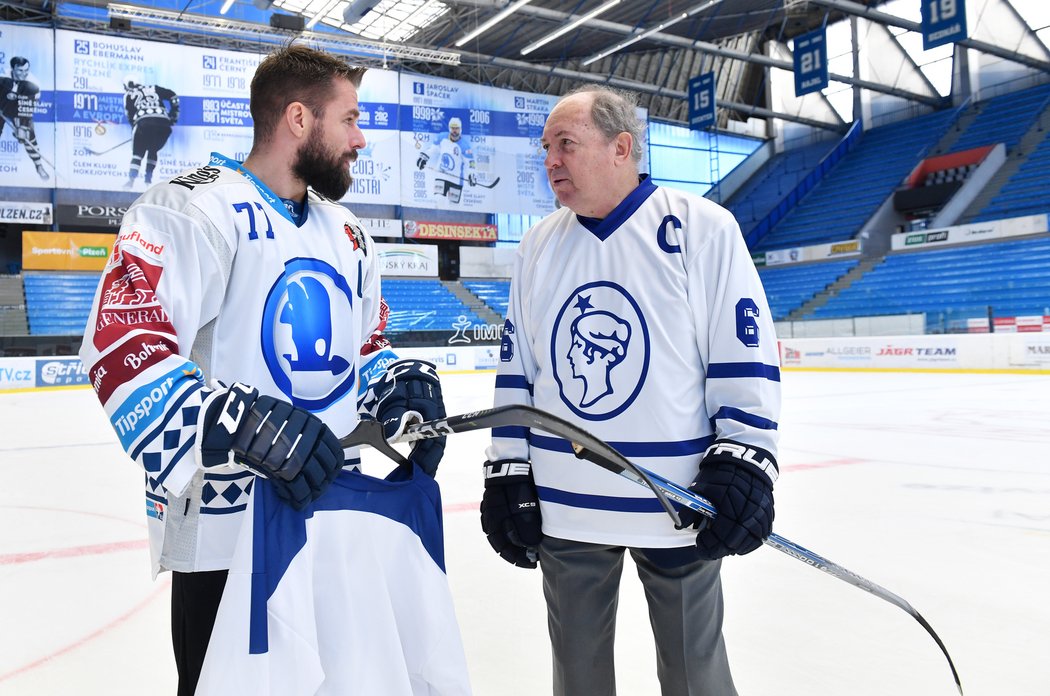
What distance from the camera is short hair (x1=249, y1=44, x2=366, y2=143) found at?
1.40 metres

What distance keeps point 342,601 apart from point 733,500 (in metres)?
0.63

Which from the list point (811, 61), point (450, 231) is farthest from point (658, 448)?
point (450, 231)

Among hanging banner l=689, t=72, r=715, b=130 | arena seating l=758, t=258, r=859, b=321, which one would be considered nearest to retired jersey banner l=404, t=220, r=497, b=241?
hanging banner l=689, t=72, r=715, b=130

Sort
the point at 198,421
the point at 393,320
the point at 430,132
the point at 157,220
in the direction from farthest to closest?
the point at 430,132, the point at 393,320, the point at 157,220, the point at 198,421

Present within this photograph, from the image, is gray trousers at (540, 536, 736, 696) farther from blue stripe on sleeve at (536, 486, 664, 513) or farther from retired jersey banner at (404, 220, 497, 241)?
retired jersey banner at (404, 220, 497, 241)

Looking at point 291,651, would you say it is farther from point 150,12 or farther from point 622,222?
point 150,12

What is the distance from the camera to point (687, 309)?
4.61 feet

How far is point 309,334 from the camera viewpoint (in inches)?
51.8

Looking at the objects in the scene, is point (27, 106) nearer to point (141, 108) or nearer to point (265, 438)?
point (141, 108)

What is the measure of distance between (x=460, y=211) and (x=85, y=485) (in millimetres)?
15463

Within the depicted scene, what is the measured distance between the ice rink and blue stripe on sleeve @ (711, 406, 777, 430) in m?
0.83

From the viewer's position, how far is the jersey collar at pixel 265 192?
133cm

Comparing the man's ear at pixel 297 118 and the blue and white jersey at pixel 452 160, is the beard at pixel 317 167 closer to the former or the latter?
the man's ear at pixel 297 118

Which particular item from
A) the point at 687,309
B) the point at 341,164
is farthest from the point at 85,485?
the point at 687,309
